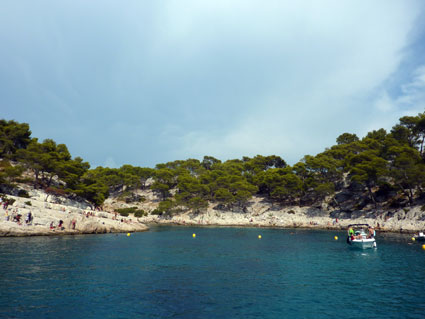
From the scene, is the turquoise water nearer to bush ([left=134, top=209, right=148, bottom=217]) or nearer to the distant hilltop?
the distant hilltop

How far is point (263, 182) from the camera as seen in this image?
104m

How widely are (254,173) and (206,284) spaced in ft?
353

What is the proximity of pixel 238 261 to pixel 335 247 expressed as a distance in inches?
775

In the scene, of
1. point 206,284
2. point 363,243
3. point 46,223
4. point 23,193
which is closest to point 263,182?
point 363,243

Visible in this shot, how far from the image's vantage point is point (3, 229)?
4275 centimetres

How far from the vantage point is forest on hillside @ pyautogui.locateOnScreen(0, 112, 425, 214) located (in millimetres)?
69531

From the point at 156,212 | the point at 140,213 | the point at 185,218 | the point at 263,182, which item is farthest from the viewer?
the point at 263,182

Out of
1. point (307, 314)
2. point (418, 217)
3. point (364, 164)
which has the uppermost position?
point (364, 164)

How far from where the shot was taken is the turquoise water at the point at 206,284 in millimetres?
15039

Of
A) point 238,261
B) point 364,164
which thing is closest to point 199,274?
point 238,261

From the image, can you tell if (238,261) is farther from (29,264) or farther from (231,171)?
(231,171)

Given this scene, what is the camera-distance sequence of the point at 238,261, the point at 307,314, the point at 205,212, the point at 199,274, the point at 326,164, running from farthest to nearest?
the point at 205,212
the point at 326,164
the point at 238,261
the point at 199,274
the point at 307,314

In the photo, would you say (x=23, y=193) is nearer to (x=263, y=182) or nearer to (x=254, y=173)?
(x=263, y=182)

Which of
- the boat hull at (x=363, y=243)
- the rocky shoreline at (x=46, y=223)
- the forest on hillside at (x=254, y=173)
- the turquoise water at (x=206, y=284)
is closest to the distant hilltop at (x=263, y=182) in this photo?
the forest on hillside at (x=254, y=173)
